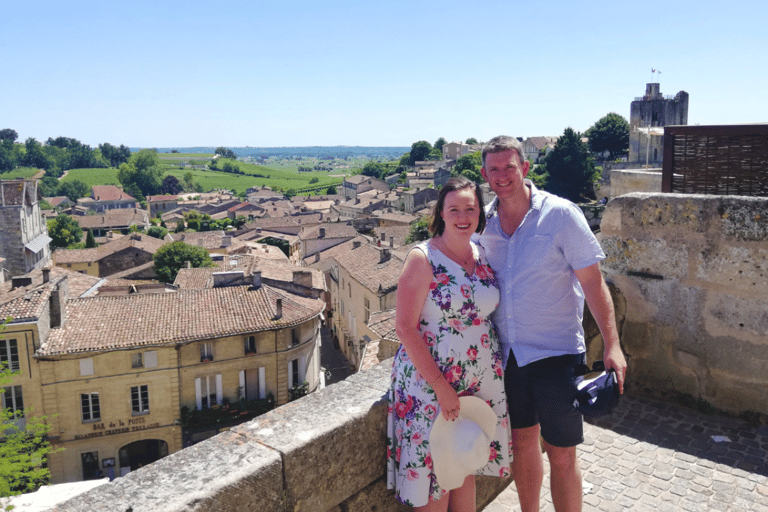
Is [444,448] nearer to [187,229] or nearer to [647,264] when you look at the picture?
[647,264]

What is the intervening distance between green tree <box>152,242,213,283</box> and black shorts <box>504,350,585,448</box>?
2273 inches

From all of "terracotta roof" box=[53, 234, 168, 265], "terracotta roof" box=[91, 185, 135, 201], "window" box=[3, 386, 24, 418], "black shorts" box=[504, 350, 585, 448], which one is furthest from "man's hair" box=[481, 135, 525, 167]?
"terracotta roof" box=[91, 185, 135, 201]

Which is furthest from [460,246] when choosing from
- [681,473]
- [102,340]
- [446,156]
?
[446,156]

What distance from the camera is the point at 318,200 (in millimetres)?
134500

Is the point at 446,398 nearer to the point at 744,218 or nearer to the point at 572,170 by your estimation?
the point at 744,218

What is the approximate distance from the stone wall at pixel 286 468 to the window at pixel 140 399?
25.3 m

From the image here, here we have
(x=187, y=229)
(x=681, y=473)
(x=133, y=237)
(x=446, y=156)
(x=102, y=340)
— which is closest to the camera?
(x=681, y=473)

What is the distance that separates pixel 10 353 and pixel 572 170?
6066 centimetres

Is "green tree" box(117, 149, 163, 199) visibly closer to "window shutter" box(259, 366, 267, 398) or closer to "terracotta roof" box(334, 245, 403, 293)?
"terracotta roof" box(334, 245, 403, 293)

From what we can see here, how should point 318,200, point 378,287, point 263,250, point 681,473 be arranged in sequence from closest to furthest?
point 681,473 < point 378,287 < point 263,250 < point 318,200

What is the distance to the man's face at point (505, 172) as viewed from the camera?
131 inches

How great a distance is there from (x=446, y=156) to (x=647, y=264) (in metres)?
148

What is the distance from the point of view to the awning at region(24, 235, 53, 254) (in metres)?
67.3

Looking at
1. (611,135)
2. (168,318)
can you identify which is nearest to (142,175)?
(611,135)
